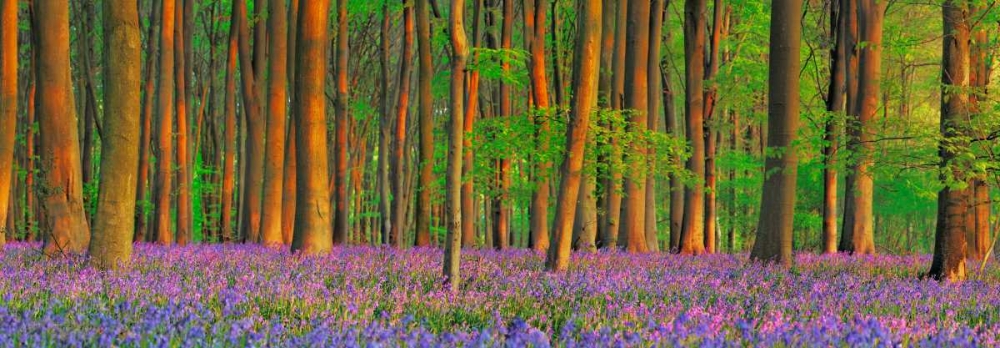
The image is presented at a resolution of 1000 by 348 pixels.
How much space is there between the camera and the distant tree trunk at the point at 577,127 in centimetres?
984

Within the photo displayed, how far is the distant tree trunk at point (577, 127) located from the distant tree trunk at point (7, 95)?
9989mm

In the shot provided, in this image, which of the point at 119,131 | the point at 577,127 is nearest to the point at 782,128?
the point at 577,127

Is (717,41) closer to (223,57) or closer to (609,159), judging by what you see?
(609,159)

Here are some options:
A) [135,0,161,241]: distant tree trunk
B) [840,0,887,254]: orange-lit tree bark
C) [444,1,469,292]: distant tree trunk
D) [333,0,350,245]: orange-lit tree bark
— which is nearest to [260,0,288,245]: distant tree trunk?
[333,0,350,245]: orange-lit tree bark

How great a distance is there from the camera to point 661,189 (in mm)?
41094

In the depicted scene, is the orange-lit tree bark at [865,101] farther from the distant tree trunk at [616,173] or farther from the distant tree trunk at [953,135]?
the distant tree trunk at [953,135]

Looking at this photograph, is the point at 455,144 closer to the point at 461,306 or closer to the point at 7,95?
the point at 461,306

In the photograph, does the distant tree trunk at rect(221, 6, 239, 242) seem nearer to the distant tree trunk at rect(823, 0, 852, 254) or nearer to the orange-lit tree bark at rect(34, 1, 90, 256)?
the orange-lit tree bark at rect(34, 1, 90, 256)

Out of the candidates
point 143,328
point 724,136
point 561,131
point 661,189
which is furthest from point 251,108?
point 661,189

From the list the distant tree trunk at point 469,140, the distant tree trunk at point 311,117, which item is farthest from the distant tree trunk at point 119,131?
the distant tree trunk at point 469,140

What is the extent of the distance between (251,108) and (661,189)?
2665cm

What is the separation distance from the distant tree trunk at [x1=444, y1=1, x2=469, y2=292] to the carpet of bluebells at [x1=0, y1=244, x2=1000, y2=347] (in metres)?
0.36

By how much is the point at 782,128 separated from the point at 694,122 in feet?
19.6

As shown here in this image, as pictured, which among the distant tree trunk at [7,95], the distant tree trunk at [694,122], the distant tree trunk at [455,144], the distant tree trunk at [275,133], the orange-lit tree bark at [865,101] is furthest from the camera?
the orange-lit tree bark at [865,101]
